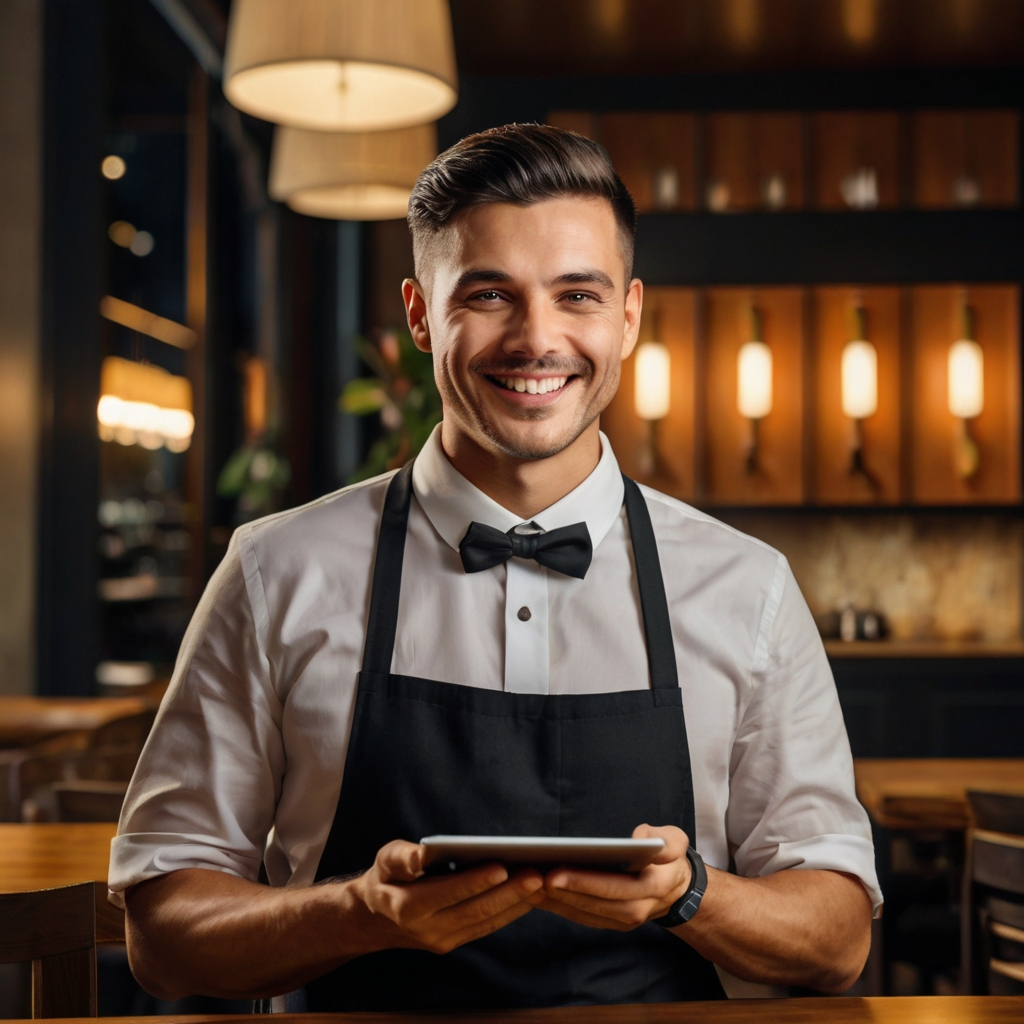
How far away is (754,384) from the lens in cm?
539

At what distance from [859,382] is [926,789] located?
2.88m

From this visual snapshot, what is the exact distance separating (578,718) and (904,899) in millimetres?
1827

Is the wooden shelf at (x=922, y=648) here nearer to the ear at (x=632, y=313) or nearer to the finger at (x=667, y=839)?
the ear at (x=632, y=313)

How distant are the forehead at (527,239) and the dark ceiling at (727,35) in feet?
12.2

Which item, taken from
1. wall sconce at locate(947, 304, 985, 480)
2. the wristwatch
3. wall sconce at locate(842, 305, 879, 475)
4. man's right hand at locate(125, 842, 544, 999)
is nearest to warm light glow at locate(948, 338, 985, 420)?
wall sconce at locate(947, 304, 985, 480)

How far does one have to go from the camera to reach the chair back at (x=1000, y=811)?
242cm

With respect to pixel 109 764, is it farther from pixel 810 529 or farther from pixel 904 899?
pixel 810 529

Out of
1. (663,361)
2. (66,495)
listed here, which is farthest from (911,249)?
(66,495)

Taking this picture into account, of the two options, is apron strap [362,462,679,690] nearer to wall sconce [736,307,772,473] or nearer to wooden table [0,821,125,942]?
wooden table [0,821,125,942]

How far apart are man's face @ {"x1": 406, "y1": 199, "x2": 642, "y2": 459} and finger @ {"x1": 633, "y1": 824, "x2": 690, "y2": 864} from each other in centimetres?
52

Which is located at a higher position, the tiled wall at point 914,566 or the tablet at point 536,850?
the tiled wall at point 914,566

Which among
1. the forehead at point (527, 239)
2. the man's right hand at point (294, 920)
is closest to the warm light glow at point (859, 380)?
the forehead at point (527, 239)

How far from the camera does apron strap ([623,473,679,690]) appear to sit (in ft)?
4.70

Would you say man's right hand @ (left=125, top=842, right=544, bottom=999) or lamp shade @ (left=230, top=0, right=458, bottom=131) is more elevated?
lamp shade @ (left=230, top=0, right=458, bottom=131)
